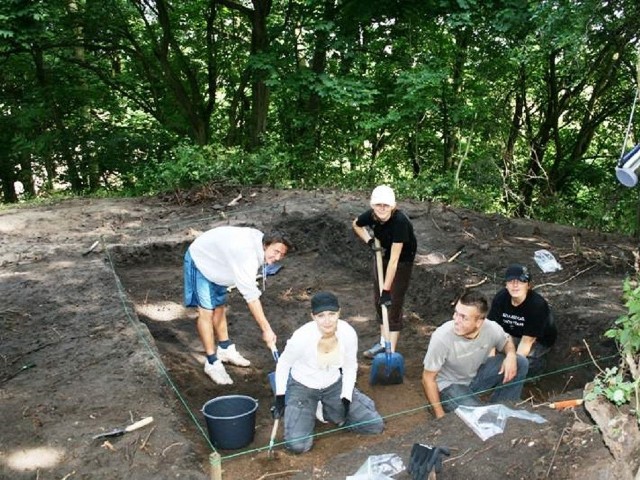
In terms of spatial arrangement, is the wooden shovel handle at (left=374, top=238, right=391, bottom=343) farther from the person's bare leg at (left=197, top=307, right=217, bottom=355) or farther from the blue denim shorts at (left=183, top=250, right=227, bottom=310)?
the person's bare leg at (left=197, top=307, right=217, bottom=355)

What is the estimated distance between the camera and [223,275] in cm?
475

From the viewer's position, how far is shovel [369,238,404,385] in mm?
5133

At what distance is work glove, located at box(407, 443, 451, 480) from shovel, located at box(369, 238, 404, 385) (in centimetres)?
204

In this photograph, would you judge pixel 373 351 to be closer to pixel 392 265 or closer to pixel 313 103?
pixel 392 265

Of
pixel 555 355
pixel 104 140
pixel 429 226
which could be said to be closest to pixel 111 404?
pixel 555 355

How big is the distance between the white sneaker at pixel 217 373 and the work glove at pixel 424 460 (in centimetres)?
247

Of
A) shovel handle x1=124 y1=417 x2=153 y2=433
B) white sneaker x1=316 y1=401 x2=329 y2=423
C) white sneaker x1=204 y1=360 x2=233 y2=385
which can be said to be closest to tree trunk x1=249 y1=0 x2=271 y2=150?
white sneaker x1=204 y1=360 x2=233 y2=385

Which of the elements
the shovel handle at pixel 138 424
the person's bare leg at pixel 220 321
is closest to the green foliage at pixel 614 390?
the shovel handle at pixel 138 424

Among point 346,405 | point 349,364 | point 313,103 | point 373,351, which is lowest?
point 373,351

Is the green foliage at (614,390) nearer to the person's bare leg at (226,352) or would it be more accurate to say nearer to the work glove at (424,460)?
the work glove at (424,460)

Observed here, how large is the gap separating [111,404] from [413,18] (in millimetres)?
10270

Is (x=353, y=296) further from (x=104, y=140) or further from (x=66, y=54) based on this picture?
(x=66, y=54)

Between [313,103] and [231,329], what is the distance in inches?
345

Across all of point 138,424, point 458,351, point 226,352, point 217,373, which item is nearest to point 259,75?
point 226,352
